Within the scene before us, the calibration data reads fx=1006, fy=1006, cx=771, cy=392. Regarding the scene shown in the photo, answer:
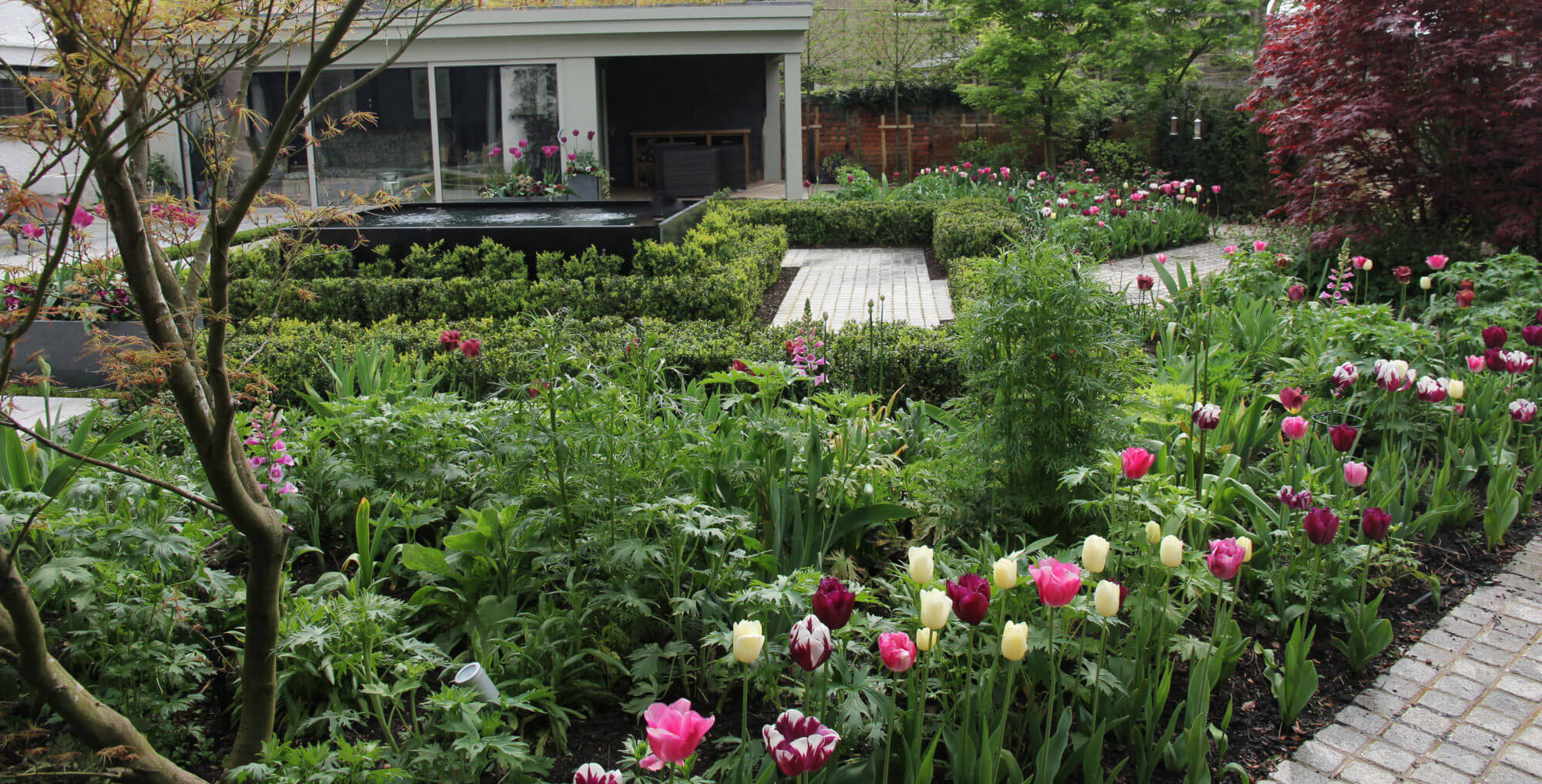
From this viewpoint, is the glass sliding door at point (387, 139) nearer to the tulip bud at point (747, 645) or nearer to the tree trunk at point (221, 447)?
the tree trunk at point (221, 447)

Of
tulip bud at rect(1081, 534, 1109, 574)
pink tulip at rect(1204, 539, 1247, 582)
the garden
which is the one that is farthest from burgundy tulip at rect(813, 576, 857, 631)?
pink tulip at rect(1204, 539, 1247, 582)

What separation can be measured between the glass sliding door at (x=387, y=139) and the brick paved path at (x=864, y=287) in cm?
628

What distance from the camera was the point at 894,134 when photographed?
64.0 ft

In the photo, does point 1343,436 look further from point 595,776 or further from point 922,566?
point 595,776

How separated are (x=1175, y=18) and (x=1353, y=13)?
429 inches

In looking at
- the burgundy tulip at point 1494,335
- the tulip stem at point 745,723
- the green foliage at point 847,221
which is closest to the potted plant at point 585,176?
the green foliage at point 847,221

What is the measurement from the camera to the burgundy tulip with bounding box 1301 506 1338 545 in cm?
238

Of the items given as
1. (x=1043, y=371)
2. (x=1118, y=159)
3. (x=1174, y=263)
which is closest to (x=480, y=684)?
(x=1043, y=371)

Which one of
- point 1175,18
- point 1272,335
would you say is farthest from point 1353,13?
point 1175,18

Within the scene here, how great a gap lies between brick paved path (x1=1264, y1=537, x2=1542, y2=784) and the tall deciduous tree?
227cm

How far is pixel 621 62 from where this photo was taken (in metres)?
18.4

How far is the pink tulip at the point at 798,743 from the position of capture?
1.54 metres

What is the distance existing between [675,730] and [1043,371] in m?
1.86

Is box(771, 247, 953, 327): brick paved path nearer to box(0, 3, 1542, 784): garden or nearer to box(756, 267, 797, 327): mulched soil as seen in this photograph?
box(756, 267, 797, 327): mulched soil
